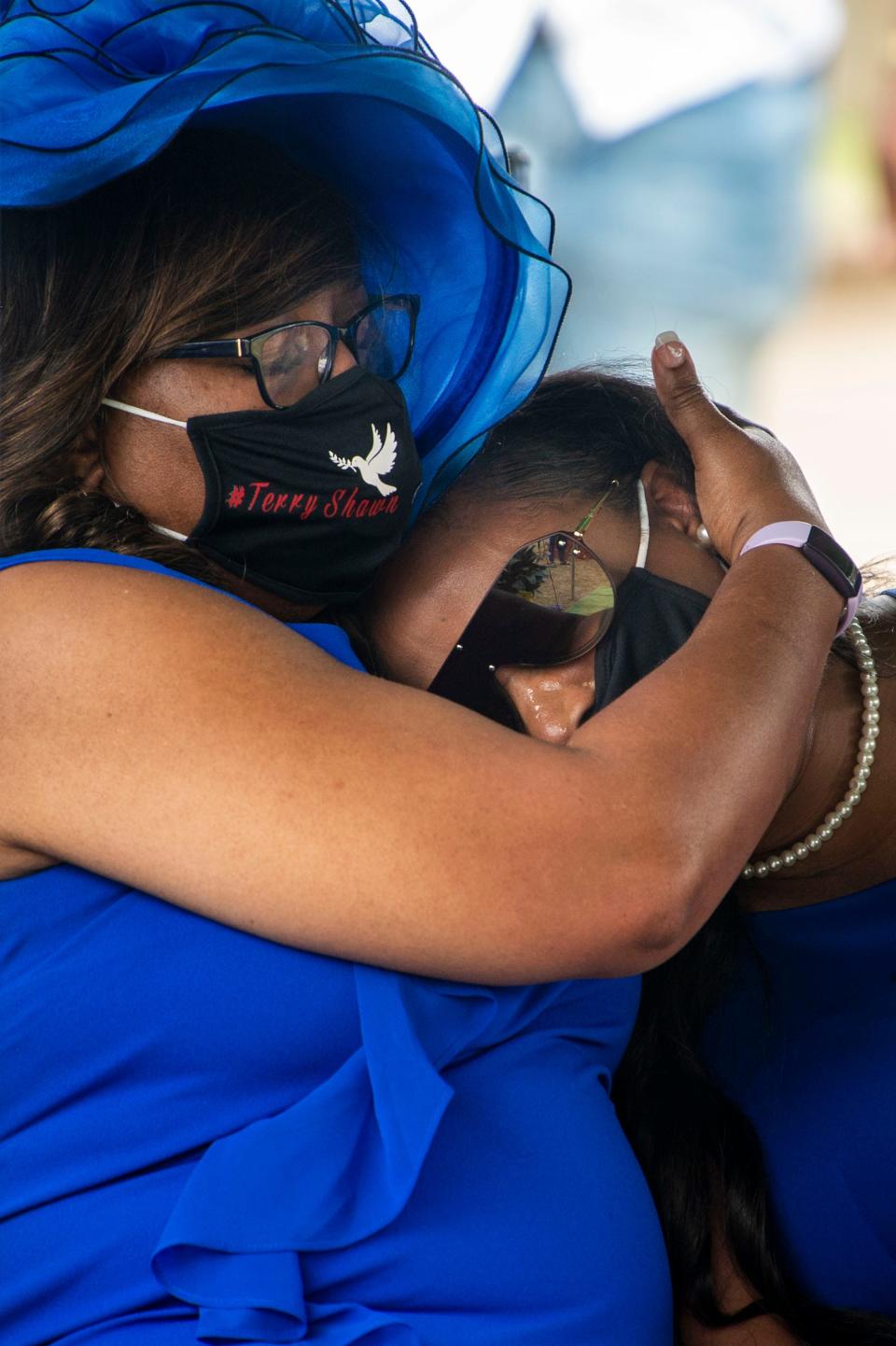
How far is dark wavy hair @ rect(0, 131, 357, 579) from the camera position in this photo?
1.19m

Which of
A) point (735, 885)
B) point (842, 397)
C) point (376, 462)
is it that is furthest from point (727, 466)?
point (842, 397)

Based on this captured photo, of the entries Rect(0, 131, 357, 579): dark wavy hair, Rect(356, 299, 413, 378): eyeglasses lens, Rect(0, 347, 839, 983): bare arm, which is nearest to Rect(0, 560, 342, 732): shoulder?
Rect(0, 347, 839, 983): bare arm

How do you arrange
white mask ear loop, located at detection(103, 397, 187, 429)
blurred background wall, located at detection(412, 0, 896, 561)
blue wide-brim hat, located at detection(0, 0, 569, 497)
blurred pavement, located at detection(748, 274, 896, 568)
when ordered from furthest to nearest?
blurred pavement, located at detection(748, 274, 896, 568) → blurred background wall, located at detection(412, 0, 896, 561) → white mask ear loop, located at detection(103, 397, 187, 429) → blue wide-brim hat, located at detection(0, 0, 569, 497)

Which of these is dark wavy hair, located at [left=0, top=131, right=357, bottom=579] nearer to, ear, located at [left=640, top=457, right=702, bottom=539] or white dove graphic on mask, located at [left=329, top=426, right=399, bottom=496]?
white dove graphic on mask, located at [left=329, top=426, right=399, bottom=496]

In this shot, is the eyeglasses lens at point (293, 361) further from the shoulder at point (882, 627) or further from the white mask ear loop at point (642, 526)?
the shoulder at point (882, 627)

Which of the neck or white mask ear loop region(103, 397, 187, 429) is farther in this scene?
the neck

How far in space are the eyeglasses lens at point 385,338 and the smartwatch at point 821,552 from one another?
42 cm

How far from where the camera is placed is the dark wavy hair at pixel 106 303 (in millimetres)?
1190

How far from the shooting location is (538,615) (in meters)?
1.41

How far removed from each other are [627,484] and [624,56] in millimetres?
3361

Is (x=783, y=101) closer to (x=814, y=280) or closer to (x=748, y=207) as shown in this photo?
(x=748, y=207)

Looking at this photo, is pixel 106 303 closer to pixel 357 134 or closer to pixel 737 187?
pixel 357 134

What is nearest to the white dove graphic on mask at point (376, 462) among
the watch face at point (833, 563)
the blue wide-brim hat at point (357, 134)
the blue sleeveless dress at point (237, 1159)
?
the blue wide-brim hat at point (357, 134)

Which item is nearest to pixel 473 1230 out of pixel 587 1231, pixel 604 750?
pixel 587 1231
